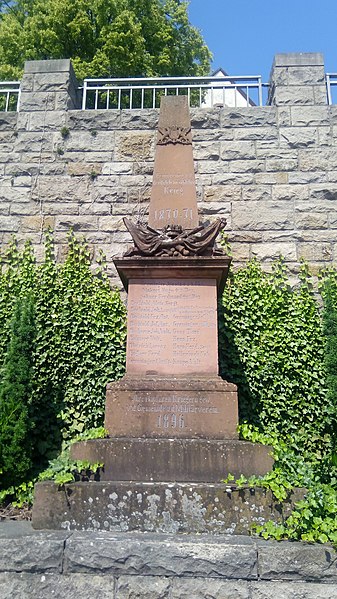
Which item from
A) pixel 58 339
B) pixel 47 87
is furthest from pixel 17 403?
pixel 47 87

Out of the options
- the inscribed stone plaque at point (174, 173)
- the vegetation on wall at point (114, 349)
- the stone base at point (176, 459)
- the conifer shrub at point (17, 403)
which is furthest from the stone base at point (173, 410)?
the inscribed stone plaque at point (174, 173)

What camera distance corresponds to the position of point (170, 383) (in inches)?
178

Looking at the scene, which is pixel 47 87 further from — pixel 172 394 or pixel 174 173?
pixel 172 394

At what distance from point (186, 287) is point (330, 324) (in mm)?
2450

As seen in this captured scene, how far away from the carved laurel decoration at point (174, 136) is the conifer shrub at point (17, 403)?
8.57 feet

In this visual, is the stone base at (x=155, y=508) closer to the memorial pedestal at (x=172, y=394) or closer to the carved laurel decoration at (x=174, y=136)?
the memorial pedestal at (x=172, y=394)

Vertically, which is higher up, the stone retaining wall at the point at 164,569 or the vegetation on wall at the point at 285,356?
the vegetation on wall at the point at 285,356

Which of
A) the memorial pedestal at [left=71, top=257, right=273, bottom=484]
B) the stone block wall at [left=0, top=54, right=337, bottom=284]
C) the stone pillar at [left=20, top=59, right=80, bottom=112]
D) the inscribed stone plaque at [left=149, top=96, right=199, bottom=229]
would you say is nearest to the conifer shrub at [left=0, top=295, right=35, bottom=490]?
the memorial pedestal at [left=71, top=257, right=273, bottom=484]

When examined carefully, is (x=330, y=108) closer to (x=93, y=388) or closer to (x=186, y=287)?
(x=186, y=287)

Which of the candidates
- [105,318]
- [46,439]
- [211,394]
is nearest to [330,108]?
[105,318]

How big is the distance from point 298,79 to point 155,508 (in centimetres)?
723

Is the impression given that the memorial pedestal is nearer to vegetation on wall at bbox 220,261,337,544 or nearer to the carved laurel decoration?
vegetation on wall at bbox 220,261,337,544

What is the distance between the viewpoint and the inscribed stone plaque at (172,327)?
15.4 feet

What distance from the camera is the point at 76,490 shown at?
12.5 ft
